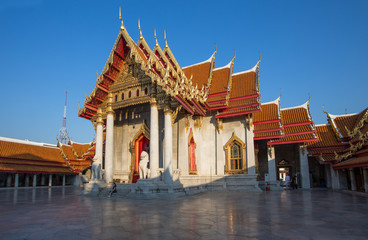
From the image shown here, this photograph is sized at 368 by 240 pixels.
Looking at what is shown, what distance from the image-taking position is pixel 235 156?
58.4ft

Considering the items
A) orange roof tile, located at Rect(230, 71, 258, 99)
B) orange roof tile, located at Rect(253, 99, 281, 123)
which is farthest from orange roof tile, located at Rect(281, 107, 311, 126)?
orange roof tile, located at Rect(230, 71, 258, 99)

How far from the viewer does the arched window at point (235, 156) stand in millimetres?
17516

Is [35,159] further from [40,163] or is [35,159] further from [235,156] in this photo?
[235,156]

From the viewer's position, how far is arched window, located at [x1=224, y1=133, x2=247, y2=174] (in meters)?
17.5

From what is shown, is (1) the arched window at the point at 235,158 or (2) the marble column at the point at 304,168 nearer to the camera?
(1) the arched window at the point at 235,158

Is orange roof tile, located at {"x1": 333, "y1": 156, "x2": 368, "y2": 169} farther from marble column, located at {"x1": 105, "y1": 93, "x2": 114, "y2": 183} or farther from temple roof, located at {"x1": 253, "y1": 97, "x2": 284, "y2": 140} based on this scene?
marble column, located at {"x1": 105, "y1": 93, "x2": 114, "y2": 183}

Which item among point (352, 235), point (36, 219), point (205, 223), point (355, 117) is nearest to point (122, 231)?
point (205, 223)

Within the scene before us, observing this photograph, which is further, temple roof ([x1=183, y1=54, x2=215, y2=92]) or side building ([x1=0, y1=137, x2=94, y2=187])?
side building ([x1=0, y1=137, x2=94, y2=187])

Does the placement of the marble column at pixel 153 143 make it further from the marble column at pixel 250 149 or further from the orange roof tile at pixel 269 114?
the orange roof tile at pixel 269 114

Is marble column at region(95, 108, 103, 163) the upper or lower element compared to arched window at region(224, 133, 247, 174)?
upper

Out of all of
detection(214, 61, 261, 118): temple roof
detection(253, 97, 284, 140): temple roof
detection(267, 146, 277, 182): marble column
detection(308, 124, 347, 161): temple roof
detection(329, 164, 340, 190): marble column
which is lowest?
detection(329, 164, 340, 190): marble column

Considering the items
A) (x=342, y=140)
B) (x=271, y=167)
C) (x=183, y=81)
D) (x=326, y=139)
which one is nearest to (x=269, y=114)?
(x=271, y=167)

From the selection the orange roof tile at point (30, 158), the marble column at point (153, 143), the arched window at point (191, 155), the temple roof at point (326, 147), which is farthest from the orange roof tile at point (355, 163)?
the orange roof tile at point (30, 158)

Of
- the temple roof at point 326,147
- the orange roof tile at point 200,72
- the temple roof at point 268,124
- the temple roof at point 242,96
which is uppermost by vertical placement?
the orange roof tile at point 200,72
